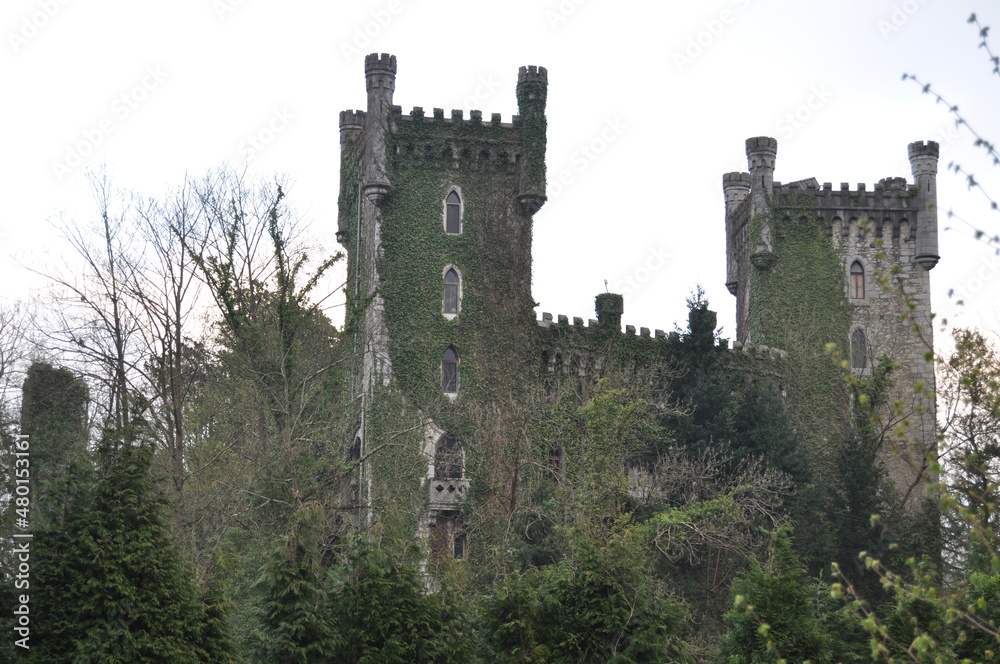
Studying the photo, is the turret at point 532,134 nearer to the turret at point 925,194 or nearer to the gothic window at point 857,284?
the gothic window at point 857,284

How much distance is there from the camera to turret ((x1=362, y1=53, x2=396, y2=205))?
1291 inches

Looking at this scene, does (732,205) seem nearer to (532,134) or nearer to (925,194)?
(925,194)

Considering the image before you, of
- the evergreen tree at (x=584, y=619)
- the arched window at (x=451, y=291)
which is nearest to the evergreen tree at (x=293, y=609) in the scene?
the evergreen tree at (x=584, y=619)

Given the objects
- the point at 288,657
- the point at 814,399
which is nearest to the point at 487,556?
the point at 288,657

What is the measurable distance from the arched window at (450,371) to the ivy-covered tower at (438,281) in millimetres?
25

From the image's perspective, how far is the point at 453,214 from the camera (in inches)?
1315

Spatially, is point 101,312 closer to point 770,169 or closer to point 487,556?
point 487,556

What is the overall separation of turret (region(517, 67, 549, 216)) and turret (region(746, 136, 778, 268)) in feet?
27.4

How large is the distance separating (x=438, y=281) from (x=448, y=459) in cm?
460

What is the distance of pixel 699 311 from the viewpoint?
35.3 meters

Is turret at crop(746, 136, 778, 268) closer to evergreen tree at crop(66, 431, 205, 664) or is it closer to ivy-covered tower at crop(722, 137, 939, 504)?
ivy-covered tower at crop(722, 137, 939, 504)

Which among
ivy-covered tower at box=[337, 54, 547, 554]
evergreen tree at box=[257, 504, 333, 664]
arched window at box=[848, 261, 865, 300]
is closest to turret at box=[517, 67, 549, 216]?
ivy-covered tower at box=[337, 54, 547, 554]

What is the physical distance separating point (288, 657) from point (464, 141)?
20.0 meters

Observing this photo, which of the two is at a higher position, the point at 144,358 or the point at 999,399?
the point at 144,358
